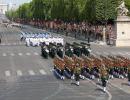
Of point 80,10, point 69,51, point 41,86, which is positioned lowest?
point 41,86

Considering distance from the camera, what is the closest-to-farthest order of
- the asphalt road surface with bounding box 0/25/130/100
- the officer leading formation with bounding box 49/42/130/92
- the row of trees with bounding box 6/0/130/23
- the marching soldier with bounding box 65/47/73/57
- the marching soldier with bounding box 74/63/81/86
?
the asphalt road surface with bounding box 0/25/130/100
the marching soldier with bounding box 74/63/81/86
the officer leading formation with bounding box 49/42/130/92
the marching soldier with bounding box 65/47/73/57
the row of trees with bounding box 6/0/130/23

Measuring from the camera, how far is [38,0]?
182625mm

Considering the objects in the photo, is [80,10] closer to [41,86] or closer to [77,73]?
[77,73]

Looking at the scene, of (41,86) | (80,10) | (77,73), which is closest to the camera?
(41,86)

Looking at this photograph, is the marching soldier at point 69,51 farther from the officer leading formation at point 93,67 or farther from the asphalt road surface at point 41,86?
the officer leading formation at point 93,67

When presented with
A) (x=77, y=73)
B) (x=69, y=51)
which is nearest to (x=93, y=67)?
(x=77, y=73)

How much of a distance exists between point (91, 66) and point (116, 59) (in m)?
2.07

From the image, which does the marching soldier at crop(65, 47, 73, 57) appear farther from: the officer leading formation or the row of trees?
the row of trees

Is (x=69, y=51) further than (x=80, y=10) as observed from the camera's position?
No

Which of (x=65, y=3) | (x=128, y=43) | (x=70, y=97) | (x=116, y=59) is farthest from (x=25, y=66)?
(x=65, y=3)

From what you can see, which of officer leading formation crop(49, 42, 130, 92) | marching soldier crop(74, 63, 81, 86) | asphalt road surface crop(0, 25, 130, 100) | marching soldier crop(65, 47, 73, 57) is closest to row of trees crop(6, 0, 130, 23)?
marching soldier crop(65, 47, 73, 57)

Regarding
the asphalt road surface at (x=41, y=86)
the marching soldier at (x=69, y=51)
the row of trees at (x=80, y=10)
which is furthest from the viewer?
the row of trees at (x=80, y=10)

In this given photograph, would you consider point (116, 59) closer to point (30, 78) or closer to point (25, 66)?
point (30, 78)

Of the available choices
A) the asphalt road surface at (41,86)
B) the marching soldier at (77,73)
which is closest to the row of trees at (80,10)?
the asphalt road surface at (41,86)
